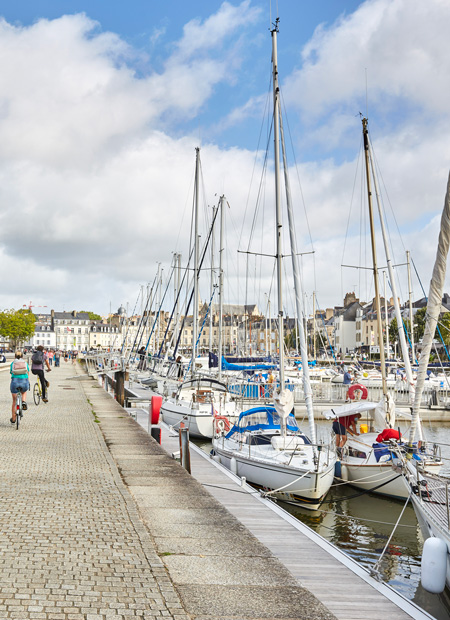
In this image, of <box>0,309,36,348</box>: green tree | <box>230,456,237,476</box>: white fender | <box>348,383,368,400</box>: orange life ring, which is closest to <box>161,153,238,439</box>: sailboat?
<box>348,383,368,400</box>: orange life ring

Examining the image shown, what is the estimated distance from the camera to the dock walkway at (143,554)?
520 centimetres

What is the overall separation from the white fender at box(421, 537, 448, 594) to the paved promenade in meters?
2.78

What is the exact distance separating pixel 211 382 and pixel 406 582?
17.4 meters

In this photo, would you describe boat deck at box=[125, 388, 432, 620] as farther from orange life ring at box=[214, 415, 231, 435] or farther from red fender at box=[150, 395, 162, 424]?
orange life ring at box=[214, 415, 231, 435]

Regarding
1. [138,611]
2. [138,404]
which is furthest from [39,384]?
[138,611]

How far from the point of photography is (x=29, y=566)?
5.78 m

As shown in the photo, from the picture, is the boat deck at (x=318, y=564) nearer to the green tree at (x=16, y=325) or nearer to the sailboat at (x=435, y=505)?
the sailboat at (x=435, y=505)

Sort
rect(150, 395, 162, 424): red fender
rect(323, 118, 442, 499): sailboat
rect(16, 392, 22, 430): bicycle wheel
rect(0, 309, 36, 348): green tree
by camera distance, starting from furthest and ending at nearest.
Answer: rect(0, 309, 36, 348): green tree → rect(150, 395, 162, 424): red fender → rect(323, 118, 442, 499): sailboat → rect(16, 392, 22, 430): bicycle wheel

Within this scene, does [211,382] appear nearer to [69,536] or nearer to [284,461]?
[284,461]

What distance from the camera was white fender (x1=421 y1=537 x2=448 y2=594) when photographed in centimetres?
838

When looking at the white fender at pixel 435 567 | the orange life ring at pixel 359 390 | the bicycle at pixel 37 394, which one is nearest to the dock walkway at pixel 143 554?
the white fender at pixel 435 567

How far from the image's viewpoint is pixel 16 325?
130 metres

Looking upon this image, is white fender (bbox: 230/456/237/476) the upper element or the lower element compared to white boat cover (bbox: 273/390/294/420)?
lower

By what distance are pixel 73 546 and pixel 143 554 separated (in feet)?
2.67
